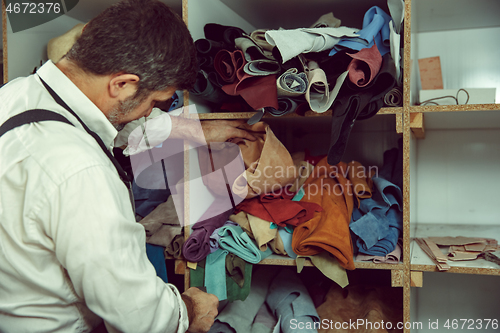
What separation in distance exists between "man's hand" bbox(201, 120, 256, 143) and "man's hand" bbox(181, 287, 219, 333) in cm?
50

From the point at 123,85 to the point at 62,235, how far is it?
0.37 m

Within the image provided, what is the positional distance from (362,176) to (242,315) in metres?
0.70

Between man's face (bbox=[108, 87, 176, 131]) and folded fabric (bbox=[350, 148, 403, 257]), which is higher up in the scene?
man's face (bbox=[108, 87, 176, 131])

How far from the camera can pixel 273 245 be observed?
1312 millimetres

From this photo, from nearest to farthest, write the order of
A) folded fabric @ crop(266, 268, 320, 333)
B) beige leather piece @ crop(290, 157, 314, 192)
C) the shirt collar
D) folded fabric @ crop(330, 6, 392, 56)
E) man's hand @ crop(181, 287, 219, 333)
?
the shirt collar, man's hand @ crop(181, 287, 219, 333), folded fabric @ crop(330, 6, 392, 56), folded fabric @ crop(266, 268, 320, 333), beige leather piece @ crop(290, 157, 314, 192)

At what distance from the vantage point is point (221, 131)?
4.30 feet

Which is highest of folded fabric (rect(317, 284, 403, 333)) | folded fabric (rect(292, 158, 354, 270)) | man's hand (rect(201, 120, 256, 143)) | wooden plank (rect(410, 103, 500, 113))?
wooden plank (rect(410, 103, 500, 113))

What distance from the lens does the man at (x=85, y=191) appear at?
691mm

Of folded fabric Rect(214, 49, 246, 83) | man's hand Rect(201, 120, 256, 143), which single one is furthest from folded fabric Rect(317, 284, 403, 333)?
folded fabric Rect(214, 49, 246, 83)

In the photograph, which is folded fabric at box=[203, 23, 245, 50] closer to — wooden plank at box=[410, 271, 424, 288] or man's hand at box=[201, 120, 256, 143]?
man's hand at box=[201, 120, 256, 143]

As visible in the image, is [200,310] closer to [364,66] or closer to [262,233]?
[262,233]

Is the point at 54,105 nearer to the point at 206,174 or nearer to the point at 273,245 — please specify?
the point at 206,174

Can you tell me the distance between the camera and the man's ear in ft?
2.80

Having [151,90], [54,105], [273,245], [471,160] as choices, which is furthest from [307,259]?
[471,160]
